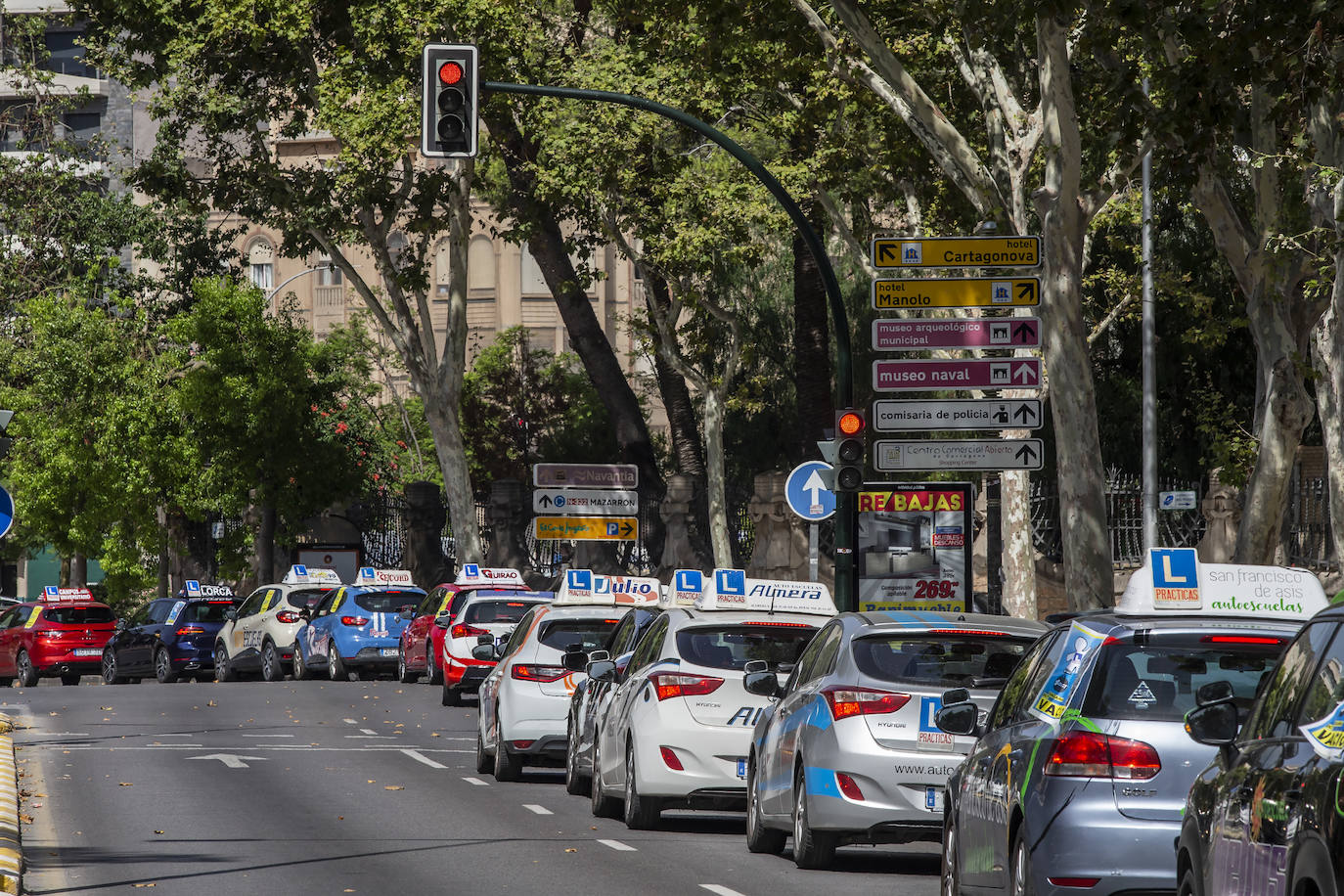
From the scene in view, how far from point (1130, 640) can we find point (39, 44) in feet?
148

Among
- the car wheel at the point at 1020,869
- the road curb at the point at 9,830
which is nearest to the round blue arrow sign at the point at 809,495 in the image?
the road curb at the point at 9,830

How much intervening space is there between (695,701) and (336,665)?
21.4 meters

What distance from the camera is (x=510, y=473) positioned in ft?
216

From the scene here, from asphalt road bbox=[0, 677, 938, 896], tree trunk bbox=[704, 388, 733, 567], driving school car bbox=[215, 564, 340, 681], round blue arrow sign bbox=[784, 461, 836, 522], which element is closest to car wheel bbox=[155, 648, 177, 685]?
driving school car bbox=[215, 564, 340, 681]

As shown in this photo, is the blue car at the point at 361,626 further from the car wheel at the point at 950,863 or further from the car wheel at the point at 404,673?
the car wheel at the point at 950,863

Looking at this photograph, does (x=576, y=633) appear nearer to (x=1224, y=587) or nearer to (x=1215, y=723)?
(x=1224, y=587)

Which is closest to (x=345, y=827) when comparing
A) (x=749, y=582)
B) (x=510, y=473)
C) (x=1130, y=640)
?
(x=749, y=582)

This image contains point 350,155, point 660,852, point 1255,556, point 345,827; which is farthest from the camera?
point 350,155

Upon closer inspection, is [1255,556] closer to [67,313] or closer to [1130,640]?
[1130,640]

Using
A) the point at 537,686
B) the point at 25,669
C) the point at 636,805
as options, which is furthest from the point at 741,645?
the point at 25,669

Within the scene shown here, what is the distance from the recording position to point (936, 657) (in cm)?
1178

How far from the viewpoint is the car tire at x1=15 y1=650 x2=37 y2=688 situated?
3959 cm

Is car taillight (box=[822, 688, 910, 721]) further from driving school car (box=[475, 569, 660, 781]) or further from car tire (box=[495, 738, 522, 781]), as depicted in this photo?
car tire (box=[495, 738, 522, 781])

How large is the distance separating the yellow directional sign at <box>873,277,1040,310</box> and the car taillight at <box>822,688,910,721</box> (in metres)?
7.30
